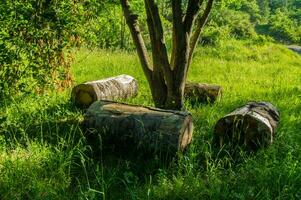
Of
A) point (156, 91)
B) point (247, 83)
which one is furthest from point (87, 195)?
point (247, 83)

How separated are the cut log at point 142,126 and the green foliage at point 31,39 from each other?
90cm

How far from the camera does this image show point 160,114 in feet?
19.2

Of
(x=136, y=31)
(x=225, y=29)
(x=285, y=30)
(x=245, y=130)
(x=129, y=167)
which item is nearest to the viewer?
(x=129, y=167)

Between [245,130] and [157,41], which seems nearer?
[245,130]

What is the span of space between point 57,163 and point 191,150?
5.47 ft

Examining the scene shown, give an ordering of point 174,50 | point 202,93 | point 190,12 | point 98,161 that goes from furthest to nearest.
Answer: point 202,93, point 174,50, point 190,12, point 98,161

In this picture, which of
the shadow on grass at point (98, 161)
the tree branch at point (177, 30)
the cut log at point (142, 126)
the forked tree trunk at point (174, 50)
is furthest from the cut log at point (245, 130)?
the tree branch at point (177, 30)

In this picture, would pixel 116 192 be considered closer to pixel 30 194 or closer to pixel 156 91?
pixel 30 194

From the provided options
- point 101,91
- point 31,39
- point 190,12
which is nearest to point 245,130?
point 190,12

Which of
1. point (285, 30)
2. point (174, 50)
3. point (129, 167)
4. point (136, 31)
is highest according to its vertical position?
point (136, 31)

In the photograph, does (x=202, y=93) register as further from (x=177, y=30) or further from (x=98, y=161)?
(x=98, y=161)

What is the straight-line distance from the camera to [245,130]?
5.93 m

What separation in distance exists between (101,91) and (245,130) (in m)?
3.31

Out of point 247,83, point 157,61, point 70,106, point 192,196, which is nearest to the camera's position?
point 192,196
